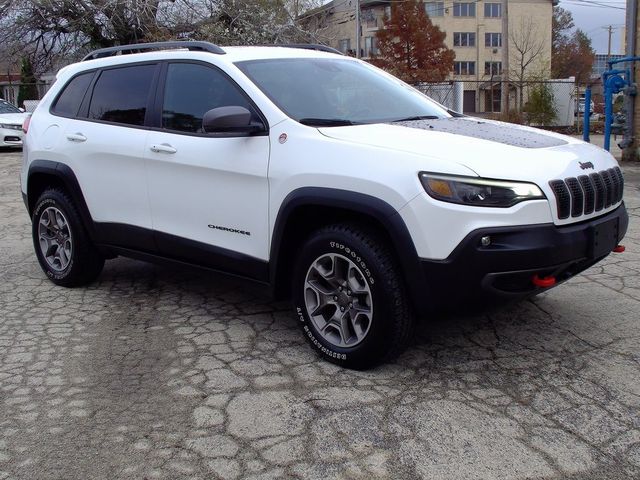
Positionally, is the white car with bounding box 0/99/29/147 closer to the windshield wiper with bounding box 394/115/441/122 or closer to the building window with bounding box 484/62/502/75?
the windshield wiper with bounding box 394/115/441/122

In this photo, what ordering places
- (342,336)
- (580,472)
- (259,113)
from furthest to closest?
1. (259,113)
2. (342,336)
3. (580,472)

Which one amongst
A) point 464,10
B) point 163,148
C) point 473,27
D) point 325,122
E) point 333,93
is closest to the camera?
point 325,122

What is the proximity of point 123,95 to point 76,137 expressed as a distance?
0.52 m

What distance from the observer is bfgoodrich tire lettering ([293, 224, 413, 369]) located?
3713 mm

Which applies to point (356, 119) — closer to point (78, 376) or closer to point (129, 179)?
point (129, 179)

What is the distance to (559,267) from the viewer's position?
3.62 meters

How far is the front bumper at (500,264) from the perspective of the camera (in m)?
3.44

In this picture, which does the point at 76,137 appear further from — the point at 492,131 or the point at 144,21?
the point at 144,21

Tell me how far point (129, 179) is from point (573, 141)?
2.94 meters

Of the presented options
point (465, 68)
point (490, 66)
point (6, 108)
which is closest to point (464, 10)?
point (465, 68)

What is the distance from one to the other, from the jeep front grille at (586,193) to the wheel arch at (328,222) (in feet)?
2.56

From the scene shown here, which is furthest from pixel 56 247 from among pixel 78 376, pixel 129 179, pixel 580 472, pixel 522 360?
pixel 580 472

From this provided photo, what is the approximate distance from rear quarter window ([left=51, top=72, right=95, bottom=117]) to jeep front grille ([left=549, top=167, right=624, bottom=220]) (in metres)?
3.73

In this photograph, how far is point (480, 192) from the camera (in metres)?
3.47
